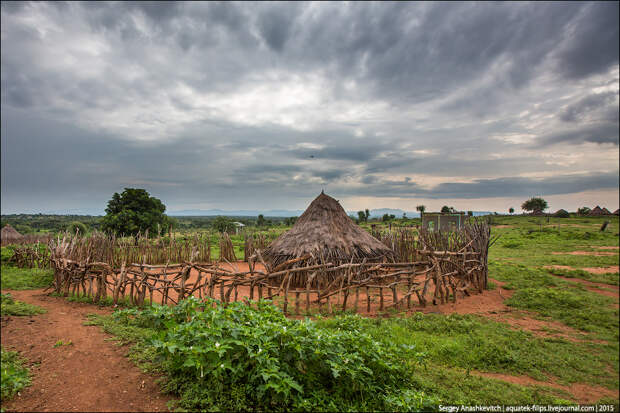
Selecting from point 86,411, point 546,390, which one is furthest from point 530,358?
point 86,411

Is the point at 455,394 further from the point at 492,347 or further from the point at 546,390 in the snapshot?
the point at 492,347

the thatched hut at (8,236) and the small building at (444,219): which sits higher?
the small building at (444,219)

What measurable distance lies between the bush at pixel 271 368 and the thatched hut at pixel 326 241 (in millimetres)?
6054

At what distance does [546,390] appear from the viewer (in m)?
3.43

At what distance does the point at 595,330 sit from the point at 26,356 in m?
8.32

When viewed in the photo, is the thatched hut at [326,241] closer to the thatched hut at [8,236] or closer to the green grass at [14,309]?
the green grass at [14,309]

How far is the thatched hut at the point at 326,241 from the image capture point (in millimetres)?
9703

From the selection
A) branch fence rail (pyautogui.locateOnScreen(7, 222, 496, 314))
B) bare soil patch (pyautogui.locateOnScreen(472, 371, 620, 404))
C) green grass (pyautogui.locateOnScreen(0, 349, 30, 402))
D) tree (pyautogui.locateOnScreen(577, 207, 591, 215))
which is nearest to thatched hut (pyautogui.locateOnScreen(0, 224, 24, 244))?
branch fence rail (pyautogui.locateOnScreen(7, 222, 496, 314))

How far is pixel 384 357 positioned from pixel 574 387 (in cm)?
237

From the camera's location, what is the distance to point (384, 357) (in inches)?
134

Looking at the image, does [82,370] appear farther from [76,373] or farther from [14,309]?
[14,309]

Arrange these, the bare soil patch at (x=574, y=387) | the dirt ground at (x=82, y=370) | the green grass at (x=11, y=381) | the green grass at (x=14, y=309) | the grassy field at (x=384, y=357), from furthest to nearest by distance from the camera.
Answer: the green grass at (x=14, y=309) < the bare soil patch at (x=574, y=387) < the grassy field at (x=384, y=357) < the dirt ground at (x=82, y=370) < the green grass at (x=11, y=381)

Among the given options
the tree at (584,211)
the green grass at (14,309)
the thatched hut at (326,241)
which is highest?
the tree at (584,211)

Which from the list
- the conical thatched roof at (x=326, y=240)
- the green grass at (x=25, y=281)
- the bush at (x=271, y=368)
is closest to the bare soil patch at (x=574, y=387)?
the bush at (x=271, y=368)
